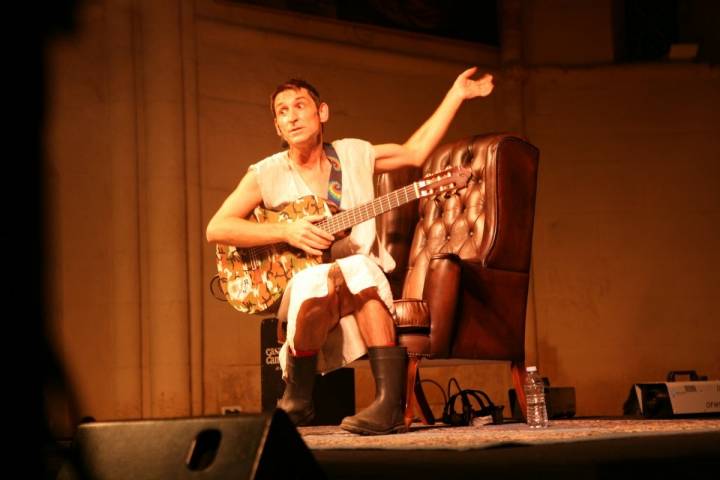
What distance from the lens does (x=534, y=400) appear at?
3.93 meters

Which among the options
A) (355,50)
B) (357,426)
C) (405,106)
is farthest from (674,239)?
(357,426)

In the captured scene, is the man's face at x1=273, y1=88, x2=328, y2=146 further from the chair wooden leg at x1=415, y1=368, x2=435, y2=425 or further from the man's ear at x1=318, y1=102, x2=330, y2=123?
the chair wooden leg at x1=415, y1=368, x2=435, y2=425

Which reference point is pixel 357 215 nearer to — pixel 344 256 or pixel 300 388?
pixel 344 256

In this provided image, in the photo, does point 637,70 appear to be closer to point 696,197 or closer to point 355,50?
point 696,197

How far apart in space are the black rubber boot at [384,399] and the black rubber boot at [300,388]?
23 cm

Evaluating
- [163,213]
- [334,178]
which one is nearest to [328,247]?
[334,178]

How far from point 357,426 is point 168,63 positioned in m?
3.49

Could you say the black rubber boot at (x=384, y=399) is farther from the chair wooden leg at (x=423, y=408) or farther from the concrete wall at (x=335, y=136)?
the concrete wall at (x=335, y=136)

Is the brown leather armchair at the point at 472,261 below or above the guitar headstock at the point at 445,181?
below

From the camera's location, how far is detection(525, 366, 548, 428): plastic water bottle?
3820mm

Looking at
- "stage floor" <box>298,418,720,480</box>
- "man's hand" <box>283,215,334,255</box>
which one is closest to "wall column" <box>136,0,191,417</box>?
"man's hand" <box>283,215,334,255</box>

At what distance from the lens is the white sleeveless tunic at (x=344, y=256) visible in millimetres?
3225

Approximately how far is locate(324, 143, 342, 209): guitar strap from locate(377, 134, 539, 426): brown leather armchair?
A: 41 cm

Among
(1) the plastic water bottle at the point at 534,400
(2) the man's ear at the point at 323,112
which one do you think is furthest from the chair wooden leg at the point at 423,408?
(2) the man's ear at the point at 323,112
